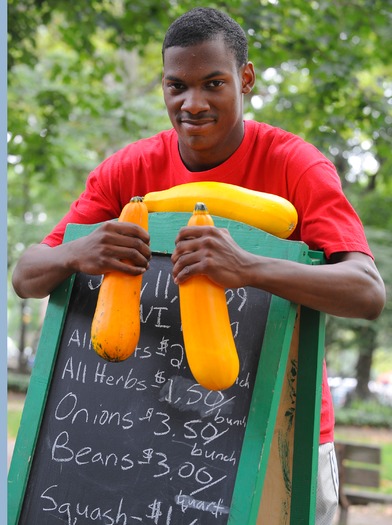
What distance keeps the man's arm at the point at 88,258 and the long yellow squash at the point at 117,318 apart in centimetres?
4

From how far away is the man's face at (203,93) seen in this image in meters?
2.66

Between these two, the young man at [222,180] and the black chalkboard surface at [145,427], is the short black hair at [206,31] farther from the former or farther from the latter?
the black chalkboard surface at [145,427]

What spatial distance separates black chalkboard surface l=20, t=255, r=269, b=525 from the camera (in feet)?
8.07

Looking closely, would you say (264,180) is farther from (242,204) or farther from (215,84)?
(215,84)

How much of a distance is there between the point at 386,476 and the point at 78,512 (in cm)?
1132

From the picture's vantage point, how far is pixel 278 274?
7.67 ft

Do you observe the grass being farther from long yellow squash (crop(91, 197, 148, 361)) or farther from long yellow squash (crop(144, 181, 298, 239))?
long yellow squash (crop(91, 197, 148, 361))

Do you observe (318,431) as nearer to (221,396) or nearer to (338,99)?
(221,396)

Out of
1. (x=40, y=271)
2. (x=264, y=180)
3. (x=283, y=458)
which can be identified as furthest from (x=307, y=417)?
(x=40, y=271)

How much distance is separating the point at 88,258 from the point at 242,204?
0.53 m

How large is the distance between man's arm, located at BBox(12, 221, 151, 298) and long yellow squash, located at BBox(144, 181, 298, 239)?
264 mm

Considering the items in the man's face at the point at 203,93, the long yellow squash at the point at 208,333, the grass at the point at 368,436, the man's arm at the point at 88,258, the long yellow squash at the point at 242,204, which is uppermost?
the man's face at the point at 203,93

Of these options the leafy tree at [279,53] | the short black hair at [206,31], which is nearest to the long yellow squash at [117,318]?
the short black hair at [206,31]

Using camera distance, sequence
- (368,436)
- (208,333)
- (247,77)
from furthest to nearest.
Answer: (368,436) → (247,77) → (208,333)
